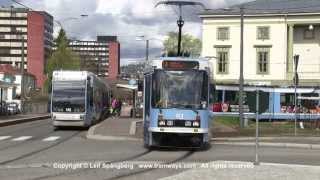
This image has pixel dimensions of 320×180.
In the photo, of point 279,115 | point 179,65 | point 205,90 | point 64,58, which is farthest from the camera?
point 64,58

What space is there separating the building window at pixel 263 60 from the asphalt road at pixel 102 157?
58286mm

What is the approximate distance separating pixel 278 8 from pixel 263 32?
436 centimetres

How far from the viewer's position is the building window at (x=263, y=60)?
8744cm

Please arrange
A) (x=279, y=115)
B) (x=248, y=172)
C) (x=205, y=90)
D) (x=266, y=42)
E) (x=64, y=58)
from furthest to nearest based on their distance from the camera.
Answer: (x=64, y=58), (x=266, y=42), (x=279, y=115), (x=205, y=90), (x=248, y=172)

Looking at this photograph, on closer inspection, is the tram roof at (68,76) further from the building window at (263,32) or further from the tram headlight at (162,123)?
the building window at (263,32)

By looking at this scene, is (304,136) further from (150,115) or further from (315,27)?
(315,27)

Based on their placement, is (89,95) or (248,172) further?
(89,95)

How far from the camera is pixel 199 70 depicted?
25062mm

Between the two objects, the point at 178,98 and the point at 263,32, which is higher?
the point at 263,32

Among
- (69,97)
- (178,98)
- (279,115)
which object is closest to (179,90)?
(178,98)

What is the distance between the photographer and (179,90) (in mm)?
24703

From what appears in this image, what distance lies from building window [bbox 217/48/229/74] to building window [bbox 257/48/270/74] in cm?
381

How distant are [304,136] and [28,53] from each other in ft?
365

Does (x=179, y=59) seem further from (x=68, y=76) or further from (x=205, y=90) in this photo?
(x=68, y=76)
